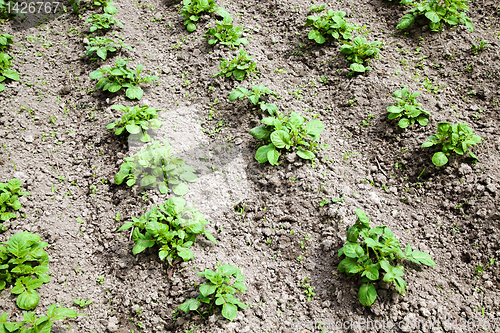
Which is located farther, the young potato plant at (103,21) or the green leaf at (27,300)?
the young potato plant at (103,21)

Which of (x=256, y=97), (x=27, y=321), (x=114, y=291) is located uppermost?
(x=256, y=97)

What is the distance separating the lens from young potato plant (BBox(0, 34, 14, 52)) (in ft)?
14.7

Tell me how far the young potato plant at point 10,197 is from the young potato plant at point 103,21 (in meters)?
2.60

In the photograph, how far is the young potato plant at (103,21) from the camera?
4.73 metres

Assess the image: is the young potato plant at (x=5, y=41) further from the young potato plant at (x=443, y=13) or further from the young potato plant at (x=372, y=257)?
the young potato plant at (x=443, y=13)

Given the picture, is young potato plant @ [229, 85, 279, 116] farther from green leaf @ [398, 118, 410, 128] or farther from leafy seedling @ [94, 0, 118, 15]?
leafy seedling @ [94, 0, 118, 15]

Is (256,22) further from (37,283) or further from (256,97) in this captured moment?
(37,283)

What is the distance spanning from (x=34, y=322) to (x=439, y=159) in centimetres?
386

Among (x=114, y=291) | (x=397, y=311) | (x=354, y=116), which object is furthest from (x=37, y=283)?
(x=354, y=116)

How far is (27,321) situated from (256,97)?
9.53 feet

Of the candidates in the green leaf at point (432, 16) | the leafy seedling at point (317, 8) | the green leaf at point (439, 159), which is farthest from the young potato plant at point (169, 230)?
the green leaf at point (432, 16)

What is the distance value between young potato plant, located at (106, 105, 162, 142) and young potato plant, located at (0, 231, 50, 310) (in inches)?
54.3

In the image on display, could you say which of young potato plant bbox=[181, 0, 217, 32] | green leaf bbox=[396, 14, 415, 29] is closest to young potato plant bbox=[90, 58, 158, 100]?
young potato plant bbox=[181, 0, 217, 32]

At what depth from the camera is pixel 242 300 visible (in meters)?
2.73
